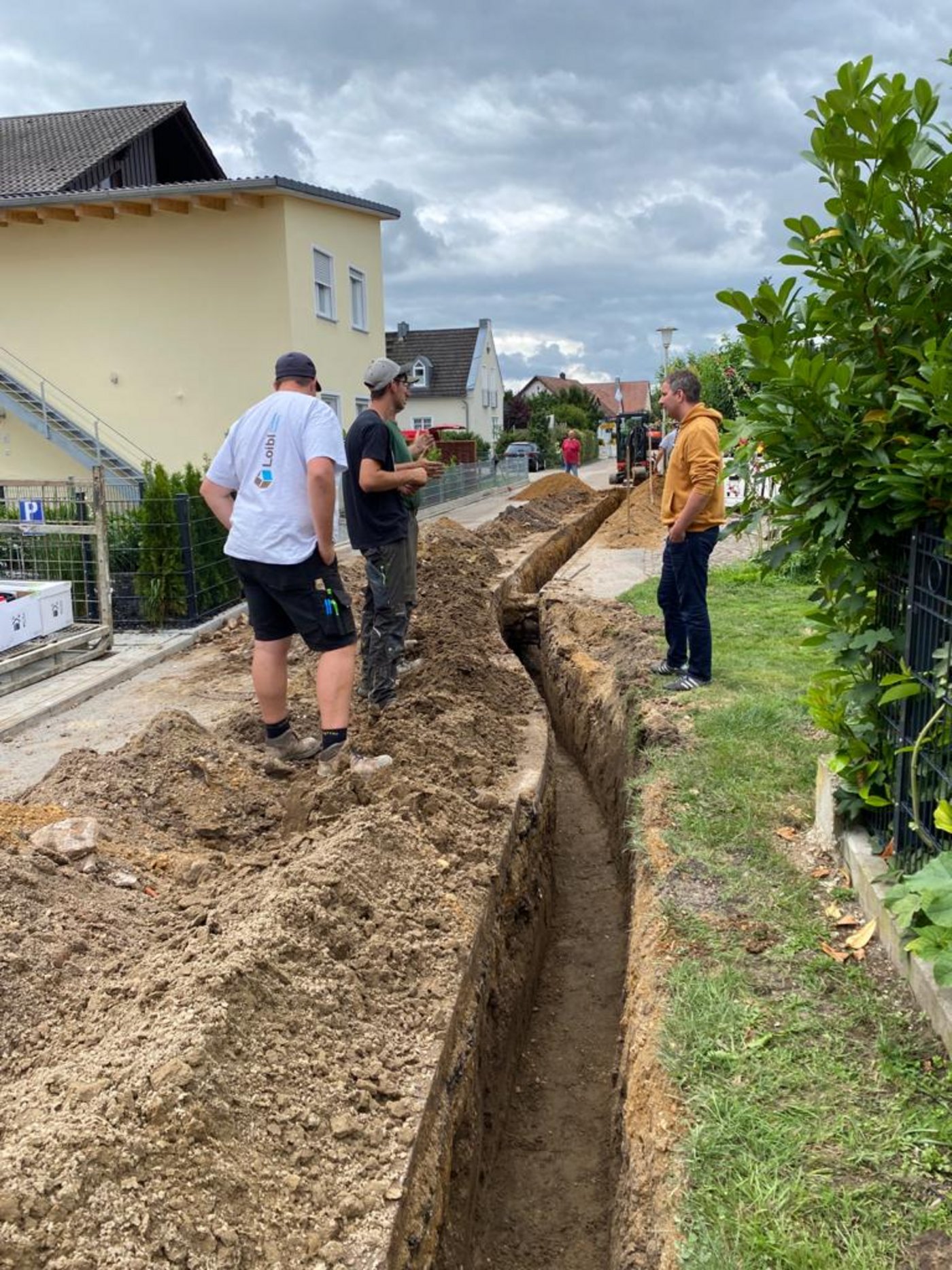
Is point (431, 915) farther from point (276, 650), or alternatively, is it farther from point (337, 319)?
point (337, 319)

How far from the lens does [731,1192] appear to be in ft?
7.32

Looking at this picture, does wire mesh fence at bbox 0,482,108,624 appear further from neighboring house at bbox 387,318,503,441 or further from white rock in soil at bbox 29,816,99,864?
neighboring house at bbox 387,318,503,441

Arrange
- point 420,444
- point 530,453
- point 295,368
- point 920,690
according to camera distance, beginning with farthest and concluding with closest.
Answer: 1. point 530,453
2. point 420,444
3. point 295,368
4. point 920,690

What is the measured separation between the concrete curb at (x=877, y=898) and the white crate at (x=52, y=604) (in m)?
5.67

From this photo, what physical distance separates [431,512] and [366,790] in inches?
679

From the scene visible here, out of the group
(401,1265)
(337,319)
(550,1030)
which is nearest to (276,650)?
(550,1030)

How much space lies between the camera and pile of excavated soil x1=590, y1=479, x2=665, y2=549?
49.0 feet

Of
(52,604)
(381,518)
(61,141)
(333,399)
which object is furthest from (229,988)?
(61,141)

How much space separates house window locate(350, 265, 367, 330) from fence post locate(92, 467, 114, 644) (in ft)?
41.2

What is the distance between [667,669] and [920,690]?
3.49 meters

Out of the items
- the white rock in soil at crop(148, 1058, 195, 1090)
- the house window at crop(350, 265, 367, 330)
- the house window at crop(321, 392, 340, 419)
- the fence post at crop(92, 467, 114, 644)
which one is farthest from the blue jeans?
the house window at crop(350, 265, 367, 330)

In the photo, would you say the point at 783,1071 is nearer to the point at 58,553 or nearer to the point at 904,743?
the point at 904,743

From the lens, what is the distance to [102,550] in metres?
7.78

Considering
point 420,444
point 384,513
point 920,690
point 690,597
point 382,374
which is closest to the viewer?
point 920,690
